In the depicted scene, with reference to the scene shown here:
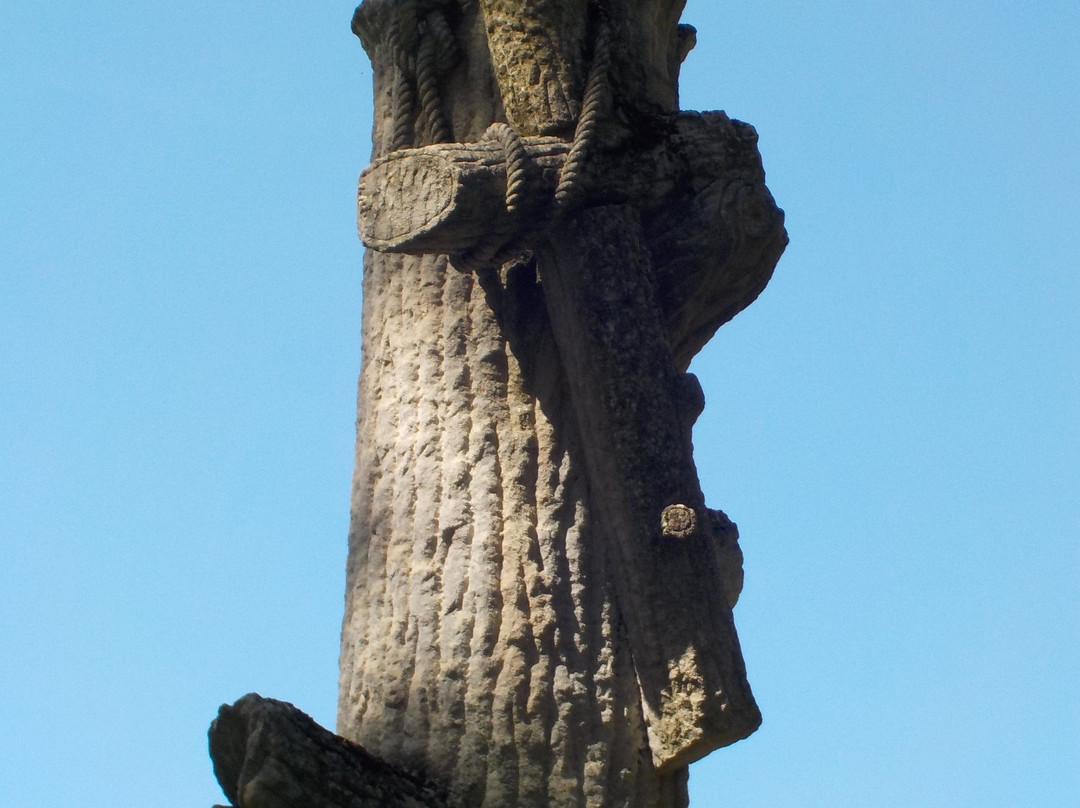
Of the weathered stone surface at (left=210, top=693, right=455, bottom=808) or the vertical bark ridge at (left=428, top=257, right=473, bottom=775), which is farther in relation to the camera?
the vertical bark ridge at (left=428, top=257, right=473, bottom=775)

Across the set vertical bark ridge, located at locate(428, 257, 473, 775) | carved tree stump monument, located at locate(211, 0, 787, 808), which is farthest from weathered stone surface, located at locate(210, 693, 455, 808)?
vertical bark ridge, located at locate(428, 257, 473, 775)

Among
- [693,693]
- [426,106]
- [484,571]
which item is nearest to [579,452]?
[484,571]

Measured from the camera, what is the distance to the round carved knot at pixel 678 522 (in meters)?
3.84

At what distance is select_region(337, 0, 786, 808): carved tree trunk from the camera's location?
3783 millimetres

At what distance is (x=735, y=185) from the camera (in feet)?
13.7

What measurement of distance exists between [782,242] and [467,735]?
1.41 m

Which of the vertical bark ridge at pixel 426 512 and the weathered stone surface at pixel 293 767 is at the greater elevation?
the vertical bark ridge at pixel 426 512

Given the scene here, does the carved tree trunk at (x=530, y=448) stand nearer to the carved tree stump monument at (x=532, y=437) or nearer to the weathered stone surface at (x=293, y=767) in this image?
the carved tree stump monument at (x=532, y=437)

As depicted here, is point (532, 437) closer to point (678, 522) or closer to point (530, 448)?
point (530, 448)

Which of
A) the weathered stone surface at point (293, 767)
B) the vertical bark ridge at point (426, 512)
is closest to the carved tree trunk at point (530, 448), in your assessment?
the vertical bark ridge at point (426, 512)

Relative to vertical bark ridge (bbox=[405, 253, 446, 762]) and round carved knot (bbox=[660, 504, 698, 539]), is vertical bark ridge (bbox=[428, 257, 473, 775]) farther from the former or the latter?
round carved knot (bbox=[660, 504, 698, 539])

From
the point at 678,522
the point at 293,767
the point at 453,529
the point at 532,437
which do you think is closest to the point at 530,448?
the point at 532,437

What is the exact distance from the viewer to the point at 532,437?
4070mm

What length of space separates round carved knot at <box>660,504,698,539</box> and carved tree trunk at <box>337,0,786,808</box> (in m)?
0.02
